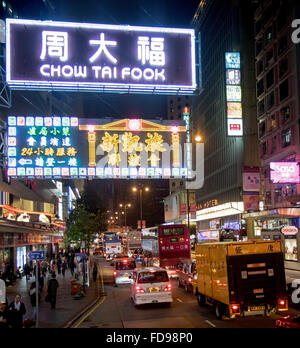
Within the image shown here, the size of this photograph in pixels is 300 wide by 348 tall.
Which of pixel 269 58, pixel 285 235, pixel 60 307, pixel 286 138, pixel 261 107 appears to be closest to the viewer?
pixel 60 307

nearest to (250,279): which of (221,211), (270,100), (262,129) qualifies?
(270,100)

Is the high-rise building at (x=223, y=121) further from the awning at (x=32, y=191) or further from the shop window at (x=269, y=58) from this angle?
the awning at (x=32, y=191)

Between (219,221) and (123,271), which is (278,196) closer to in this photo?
(219,221)

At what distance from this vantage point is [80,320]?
→ 17.9 metres

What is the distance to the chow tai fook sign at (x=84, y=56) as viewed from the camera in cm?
1224

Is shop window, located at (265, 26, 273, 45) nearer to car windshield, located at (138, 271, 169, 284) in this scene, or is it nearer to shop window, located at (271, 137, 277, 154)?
shop window, located at (271, 137, 277, 154)

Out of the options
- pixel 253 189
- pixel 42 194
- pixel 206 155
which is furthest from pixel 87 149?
pixel 206 155

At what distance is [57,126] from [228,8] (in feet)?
200

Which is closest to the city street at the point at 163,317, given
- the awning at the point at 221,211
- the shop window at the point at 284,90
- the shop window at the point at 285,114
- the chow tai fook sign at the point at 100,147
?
the chow tai fook sign at the point at 100,147

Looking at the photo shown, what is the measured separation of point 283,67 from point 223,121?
75.0 ft

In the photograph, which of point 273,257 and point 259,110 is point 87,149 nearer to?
point 273,257

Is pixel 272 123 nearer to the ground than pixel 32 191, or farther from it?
farther from it

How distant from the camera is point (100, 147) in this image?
19.9 meters

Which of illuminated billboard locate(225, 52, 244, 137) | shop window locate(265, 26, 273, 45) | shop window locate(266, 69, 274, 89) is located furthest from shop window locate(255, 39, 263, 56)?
illuminated billboard locate(225, 52, 244, 137)
